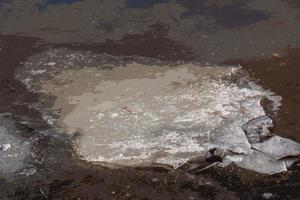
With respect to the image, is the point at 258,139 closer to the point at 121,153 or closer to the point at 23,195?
the point at 121,153

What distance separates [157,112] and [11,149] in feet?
4.32

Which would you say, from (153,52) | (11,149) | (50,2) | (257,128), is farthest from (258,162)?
(50,2)

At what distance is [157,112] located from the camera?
4.96 meters

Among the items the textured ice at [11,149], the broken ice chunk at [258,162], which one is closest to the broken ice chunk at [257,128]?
the broken ice chunk at [258,162]

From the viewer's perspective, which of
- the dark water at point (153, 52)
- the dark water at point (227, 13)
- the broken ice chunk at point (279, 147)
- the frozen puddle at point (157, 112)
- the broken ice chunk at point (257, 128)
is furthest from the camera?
the dark water at point (227, 13)

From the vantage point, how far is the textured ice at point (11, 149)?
4.41 meters

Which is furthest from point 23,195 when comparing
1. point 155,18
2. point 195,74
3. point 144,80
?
point 155,18

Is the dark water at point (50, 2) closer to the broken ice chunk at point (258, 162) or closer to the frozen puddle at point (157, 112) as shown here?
the frozen puddle at point (157, 112)

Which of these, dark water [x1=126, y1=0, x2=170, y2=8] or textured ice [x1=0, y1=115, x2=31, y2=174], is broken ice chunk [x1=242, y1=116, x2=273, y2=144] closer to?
textured ice [x1=0, y1=115, x2=31, y2=174]

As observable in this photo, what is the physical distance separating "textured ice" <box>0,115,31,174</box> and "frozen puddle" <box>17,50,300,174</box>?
0.37 m

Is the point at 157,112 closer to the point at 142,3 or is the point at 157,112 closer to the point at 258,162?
the point at 258,162

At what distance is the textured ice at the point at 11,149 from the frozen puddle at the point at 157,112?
370 millimetres

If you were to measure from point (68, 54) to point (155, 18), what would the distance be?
139 cm

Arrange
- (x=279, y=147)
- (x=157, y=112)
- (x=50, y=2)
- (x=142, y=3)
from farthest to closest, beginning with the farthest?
(x=50, y=2), (x=142, y=3), (x=157, y=112), (x=279, y=147)
